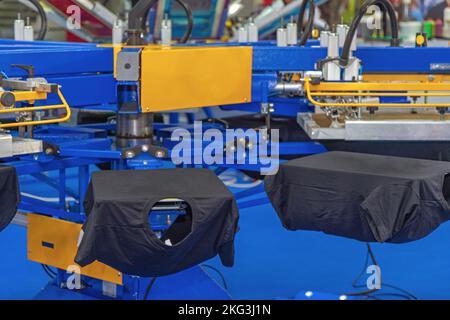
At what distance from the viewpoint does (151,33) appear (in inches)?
290

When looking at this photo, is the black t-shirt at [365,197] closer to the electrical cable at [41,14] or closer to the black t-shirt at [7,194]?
the black t-shirt at [7,194]

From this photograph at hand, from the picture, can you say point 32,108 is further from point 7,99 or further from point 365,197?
point 365,197

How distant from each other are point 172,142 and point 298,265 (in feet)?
4.55

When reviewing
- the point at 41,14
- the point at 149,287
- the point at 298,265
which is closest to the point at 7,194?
the point at 149,287

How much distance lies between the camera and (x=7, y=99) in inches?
105

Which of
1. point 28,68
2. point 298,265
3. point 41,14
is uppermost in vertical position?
point 41,14

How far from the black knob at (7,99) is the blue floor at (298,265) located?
175 centimetres

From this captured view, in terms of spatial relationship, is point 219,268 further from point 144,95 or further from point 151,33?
point 151,33

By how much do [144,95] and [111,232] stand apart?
78cm

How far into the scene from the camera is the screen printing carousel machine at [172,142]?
8.40 feet

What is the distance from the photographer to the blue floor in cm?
438

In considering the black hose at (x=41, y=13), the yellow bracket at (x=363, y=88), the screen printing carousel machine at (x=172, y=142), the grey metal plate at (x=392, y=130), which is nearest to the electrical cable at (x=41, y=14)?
the black hose at (x=41, y=13)

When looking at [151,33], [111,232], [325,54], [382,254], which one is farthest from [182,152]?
[151,33]

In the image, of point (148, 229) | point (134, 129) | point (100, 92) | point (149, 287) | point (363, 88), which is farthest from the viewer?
point (149, 287)
